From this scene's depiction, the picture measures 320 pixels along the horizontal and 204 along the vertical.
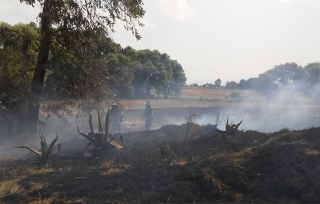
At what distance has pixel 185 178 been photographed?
5227 millimetres

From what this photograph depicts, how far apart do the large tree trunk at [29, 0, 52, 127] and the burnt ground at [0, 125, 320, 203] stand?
8.74ft

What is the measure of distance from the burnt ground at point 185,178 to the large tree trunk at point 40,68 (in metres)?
2.66

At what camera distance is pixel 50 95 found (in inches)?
401

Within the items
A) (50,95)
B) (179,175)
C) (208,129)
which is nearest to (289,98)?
(208,129)

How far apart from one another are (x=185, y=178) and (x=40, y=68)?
595 centimetres

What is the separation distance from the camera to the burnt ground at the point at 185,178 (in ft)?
15.6

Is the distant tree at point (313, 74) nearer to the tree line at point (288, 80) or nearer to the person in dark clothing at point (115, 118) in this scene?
the tree line at point (288, 80)

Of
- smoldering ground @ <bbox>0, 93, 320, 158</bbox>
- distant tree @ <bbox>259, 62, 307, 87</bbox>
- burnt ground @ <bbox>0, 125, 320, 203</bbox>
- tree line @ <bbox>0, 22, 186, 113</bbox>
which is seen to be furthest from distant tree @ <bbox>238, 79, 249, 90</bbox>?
burnt ground @ <bbox>0, 125, 320, 203</bbox>

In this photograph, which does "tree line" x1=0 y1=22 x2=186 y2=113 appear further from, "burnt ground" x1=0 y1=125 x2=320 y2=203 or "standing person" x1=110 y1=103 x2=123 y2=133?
"standing person" x1=110 y1=103 x2=123 y2=133

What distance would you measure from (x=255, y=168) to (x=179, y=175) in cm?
130

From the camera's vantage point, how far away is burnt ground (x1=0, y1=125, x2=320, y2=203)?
4.75 m

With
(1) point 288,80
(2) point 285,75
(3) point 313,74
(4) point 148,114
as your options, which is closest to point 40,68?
(4) point 148,114

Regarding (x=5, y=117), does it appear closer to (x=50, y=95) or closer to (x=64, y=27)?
(x=50, y=95)

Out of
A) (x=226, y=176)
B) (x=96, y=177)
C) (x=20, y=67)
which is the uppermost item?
(x=20, y=67)
